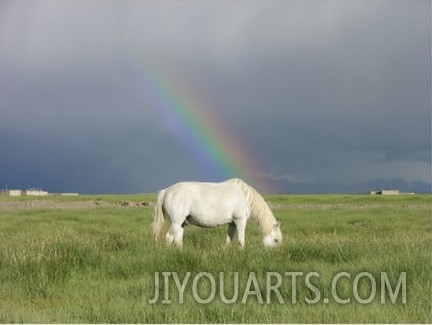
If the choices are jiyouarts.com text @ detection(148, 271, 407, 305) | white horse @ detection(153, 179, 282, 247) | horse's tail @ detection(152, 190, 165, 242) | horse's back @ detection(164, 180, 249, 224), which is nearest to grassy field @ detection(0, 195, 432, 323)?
jiyouarts.com text @ detection(148, 271, 407, 305)

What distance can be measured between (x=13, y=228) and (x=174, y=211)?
14413 millimetres

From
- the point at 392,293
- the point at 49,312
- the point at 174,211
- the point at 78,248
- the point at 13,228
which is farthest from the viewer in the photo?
the point at 13,228

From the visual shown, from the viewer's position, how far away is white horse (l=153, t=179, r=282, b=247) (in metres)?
12.5

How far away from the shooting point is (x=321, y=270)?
334 inches

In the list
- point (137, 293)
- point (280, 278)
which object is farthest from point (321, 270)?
point (137, 293)

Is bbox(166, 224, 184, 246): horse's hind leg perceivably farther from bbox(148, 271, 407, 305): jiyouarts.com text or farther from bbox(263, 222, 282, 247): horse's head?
bbox(148, 271, 407, 305): jiyouarts.com text

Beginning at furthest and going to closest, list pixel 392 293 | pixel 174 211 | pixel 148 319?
pixel 174 211 < pixel 392 293 < pixel 148 319

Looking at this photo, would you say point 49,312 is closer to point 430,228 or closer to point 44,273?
point 44,273

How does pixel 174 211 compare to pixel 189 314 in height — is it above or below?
above

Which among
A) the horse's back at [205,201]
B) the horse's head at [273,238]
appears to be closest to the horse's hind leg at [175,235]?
the horse's back at [205,201]

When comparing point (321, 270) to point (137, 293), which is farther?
point (321, 270)

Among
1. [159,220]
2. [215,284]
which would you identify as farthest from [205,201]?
[215,284]

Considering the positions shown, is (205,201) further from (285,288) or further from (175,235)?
(285,288)

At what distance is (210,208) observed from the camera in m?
12.4
